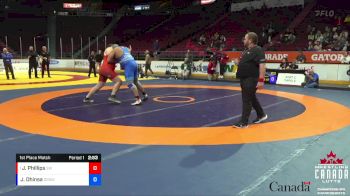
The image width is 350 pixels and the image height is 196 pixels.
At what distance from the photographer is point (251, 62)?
22.1 ft

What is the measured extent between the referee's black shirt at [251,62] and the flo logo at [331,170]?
7.58 feet

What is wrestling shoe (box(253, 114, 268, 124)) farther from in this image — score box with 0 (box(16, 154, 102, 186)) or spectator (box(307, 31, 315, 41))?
spectator (box(307, 31, 315, 41))

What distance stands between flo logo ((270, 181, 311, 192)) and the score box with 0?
1.92 metres

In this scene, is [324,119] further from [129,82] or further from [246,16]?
[246,16]

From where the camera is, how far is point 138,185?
395cm

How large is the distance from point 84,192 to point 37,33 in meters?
40.6

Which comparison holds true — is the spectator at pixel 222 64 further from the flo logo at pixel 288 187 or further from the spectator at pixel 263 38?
the flo logo at pixel 288 187

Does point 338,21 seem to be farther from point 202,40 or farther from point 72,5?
point 72,5

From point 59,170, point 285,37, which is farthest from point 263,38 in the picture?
point 59,170

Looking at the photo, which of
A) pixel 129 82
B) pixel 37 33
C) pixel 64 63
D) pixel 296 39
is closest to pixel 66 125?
pixel 129 82

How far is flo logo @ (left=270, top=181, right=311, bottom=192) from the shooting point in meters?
3.86

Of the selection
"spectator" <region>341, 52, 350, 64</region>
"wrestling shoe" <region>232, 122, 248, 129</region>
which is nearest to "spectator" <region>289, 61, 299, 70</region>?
"spectator" <region>341, 52, 350, 64</region>

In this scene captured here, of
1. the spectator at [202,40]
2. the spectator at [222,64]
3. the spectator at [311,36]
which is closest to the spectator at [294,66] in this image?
the spectator at [222,64]

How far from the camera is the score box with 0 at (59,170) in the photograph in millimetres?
3693
